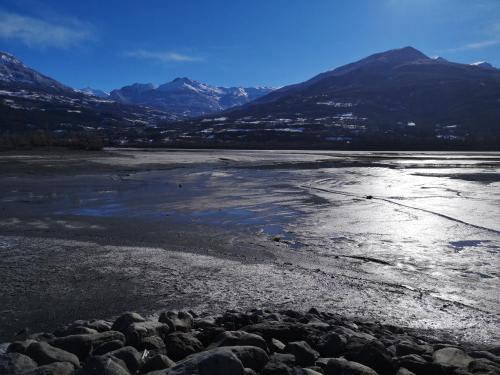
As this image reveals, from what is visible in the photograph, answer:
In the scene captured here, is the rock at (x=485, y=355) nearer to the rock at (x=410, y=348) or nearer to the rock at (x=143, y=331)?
the rock at (x=410, y=348)

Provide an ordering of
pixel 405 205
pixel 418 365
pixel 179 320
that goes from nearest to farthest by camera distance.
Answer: pixel 418 365
pixel 179 320
pixel 405 205

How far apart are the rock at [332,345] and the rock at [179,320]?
1870 mm

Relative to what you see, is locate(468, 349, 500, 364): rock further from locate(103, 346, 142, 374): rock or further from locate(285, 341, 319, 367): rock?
locate(103, 346, 142, 374): rock

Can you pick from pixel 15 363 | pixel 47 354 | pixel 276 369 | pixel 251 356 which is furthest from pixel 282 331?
pixel 15 363

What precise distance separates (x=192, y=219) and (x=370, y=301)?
9371 millimetres

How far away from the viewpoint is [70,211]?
18000 mm

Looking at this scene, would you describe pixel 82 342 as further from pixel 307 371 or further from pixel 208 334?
pixel 307 371

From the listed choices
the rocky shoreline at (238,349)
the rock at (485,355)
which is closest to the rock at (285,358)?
the rocky shoreline at (238,349)

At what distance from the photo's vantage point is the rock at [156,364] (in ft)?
16.0

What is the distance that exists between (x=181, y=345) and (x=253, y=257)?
5.59 m

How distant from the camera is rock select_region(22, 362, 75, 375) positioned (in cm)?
456

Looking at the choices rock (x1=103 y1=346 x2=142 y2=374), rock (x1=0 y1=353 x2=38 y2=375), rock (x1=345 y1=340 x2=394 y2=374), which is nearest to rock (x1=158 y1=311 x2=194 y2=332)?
rock (x1=103 y1=346 x2=142 y2=374)

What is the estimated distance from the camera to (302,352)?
5.21 m

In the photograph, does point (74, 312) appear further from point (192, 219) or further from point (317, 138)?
point (317, 138)
